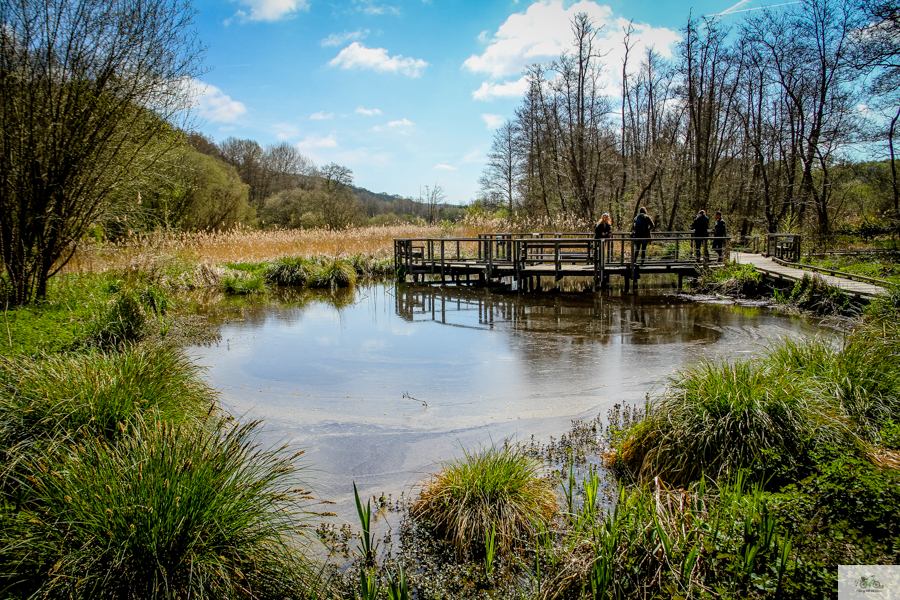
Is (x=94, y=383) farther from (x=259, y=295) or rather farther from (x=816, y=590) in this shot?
(x=259, y=295)

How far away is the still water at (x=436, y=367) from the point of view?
205 inches

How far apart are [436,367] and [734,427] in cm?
444

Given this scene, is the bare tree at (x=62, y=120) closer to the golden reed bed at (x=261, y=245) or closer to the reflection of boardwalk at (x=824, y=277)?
the golden reed bed at (x=261, y=245)

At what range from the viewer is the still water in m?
5.20

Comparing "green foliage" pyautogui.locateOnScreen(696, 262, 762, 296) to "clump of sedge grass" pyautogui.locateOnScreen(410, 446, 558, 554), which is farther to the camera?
"green foliage" pyautogui.locateOnScreen(696, 262, 762, 296)

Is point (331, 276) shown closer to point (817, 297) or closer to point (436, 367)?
point (436, 367)

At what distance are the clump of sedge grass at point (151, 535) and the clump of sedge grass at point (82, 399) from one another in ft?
1.76

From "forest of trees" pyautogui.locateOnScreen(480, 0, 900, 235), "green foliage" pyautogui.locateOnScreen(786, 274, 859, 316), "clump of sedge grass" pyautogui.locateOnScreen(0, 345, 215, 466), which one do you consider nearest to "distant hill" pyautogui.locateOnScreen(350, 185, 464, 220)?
"forest of trees" pyautogui.locateOnScreen(480, 0, 900, 235)

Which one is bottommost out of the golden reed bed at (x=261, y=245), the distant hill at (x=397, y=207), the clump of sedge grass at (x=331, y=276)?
the clump of sedge grass at (x=331, y=276)

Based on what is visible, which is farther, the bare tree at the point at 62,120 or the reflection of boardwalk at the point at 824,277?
the reflection of boardwalk at the point at 824,277

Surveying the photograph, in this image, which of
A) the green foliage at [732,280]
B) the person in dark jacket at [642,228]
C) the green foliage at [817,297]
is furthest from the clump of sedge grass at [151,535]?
the person in dark jacket at [642,228]

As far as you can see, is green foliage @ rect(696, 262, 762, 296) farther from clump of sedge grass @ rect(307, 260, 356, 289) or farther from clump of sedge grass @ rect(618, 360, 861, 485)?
clump of sedge grass @ rect(307, 260, 356, 289)

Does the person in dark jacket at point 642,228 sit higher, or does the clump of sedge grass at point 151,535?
the person in dark jacket at point 642,228

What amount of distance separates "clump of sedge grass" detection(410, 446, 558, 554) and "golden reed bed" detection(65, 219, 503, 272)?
9.82 metres
